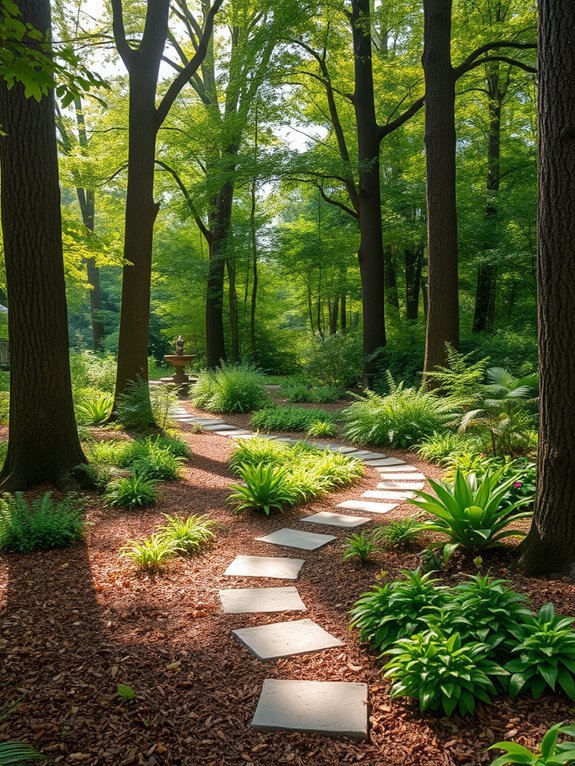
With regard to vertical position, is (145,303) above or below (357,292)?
below

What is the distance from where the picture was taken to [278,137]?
15047 millimetres

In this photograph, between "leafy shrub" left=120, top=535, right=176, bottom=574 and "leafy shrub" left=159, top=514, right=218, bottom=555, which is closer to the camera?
"leafy shrub" left=120, top=535, right=176, bottom=574

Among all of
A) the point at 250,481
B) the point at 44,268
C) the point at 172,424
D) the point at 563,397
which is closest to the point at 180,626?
the point at 250,481

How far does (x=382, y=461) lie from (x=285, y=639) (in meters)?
4.13

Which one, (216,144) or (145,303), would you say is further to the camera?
(216,144)

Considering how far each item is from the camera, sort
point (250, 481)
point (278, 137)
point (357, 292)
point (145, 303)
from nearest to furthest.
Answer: point (250, 481), point (145, 303), point (278, 137), point (357, 292)

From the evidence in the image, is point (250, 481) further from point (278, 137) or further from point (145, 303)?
point (278, 137)

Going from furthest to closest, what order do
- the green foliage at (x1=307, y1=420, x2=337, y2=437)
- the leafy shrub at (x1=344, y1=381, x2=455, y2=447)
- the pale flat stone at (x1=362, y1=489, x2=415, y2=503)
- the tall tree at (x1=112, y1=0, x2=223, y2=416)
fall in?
the green foliage at (x1=307, y1=420, x2=337, y2=437) < the tall tree at (x1=112, y1=0, x2=223, y2=416) < the leafy shrub at (x1=344, y1=381, x2=455, y2=447) < the pale flat stone at (x1=362, y1=489, x2=415, y2=503)

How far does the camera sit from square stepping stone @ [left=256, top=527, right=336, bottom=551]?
3.85m

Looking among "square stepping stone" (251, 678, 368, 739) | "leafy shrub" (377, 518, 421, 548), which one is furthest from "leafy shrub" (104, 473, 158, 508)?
"square stepping stone" (251, 678, 368, 739)

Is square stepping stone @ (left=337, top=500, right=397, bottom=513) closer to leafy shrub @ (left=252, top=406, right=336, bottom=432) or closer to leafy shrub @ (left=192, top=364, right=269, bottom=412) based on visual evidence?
leafy shrub @ (left=252, top=406, right=336, bottom=432)

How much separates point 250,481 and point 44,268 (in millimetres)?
2665

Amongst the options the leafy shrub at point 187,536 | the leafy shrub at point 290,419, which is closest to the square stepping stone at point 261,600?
the leafy shrub at point 187,536

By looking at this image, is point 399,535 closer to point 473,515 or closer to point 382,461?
point 473,515
